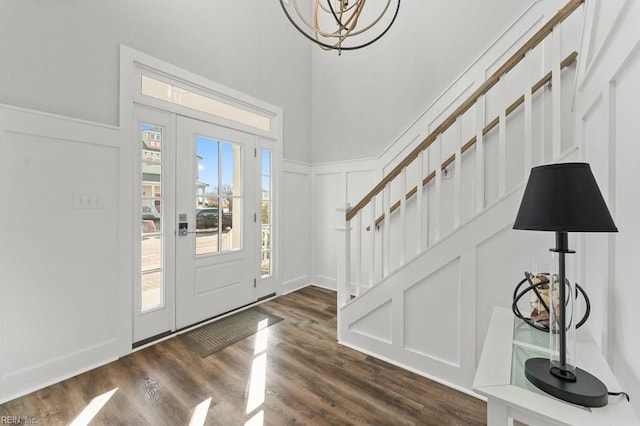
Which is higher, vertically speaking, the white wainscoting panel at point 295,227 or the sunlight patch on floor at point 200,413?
the white wainscoting panel at point 295,227

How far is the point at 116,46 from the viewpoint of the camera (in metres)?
2.22

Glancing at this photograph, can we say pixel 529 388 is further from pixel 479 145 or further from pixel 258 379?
pixel 258 379

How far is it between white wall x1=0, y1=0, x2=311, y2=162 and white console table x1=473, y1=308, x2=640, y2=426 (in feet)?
9.59

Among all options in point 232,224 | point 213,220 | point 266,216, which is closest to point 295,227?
point 266,216

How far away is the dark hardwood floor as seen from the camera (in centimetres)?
165

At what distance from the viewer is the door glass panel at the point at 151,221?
8.06ft

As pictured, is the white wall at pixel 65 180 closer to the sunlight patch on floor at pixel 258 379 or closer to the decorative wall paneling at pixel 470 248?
the sunlight patch on floor at pixel 258 379

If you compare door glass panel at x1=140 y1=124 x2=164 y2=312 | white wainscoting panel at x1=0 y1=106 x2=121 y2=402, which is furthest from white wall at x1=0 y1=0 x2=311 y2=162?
door glass panel at x1=140 y1=124 x2=164 y2=312

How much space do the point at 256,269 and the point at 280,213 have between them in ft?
2.65

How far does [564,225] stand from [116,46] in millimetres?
3092

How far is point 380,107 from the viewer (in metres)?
3.56

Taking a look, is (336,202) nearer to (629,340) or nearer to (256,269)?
(256,269)

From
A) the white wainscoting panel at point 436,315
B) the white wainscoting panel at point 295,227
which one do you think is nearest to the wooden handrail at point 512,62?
the white wainscoting panel at point 436,315

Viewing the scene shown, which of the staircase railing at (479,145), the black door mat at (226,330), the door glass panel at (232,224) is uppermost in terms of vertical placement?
the staircase railing at (479,145)
